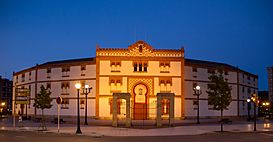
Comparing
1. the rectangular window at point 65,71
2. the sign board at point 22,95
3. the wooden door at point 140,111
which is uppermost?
the rectangular window at point 65,71

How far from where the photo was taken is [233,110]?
69.8 meters

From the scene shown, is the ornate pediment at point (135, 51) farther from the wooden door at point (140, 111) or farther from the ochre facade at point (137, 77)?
the wooden door at point (140, 111)

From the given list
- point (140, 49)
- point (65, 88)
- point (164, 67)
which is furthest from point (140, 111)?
point (65, 88)

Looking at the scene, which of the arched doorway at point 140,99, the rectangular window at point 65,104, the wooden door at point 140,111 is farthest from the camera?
the rectangular window at point 65,104

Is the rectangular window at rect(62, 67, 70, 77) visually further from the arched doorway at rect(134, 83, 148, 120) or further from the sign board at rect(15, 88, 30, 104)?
the sign board at rect(15, 88, 30, 104)

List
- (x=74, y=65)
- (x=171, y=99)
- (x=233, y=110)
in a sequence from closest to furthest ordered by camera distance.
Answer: (x=171, y=99)
(x=74, y=65)
(x=233, y=110)

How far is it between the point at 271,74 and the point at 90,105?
84969mm

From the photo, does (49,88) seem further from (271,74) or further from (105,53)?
(271,74)

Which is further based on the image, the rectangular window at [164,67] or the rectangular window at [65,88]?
the rectangular window at [65,88]

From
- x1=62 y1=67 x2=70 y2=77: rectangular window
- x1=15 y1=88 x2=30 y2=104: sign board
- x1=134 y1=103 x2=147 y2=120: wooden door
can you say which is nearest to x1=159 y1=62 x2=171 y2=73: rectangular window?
x1=134 y1=103 x2=147 y2=120: wooden door

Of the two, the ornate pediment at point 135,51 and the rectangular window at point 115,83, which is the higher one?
the ornate pediment at point 135,51

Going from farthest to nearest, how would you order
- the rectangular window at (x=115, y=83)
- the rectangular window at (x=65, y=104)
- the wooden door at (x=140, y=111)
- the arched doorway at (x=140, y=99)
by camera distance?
the rectangular window at (x=65, y=104), the rectangular window at (x=115, y=83), the arched doorway at (x=140, y=99), the wooden door at (x=140, y=111)

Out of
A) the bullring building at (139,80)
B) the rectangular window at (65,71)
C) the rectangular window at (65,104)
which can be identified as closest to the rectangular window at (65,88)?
the rectangular window at (65,104)

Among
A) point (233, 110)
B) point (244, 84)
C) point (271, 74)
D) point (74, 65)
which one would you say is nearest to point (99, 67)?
point (74, 65)
